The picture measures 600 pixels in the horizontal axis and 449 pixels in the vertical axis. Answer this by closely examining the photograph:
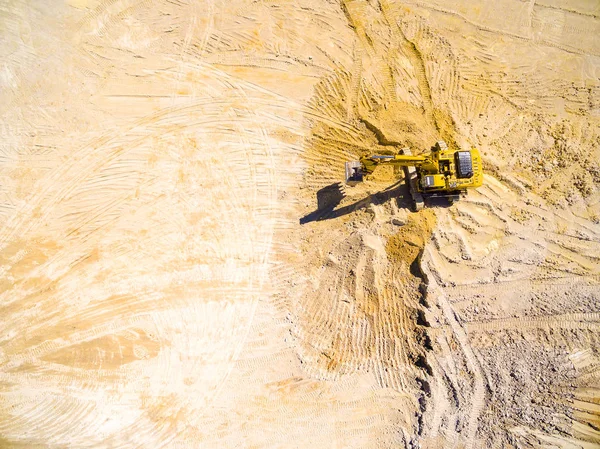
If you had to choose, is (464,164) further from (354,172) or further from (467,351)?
(467,351)

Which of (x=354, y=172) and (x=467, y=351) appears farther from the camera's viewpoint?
(x=354, y=172)

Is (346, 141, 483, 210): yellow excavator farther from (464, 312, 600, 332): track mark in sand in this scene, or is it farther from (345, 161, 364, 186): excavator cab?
(464, 312, 600, 332): track mark in sand

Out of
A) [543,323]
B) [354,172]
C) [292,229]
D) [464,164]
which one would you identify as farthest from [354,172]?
[543,323]

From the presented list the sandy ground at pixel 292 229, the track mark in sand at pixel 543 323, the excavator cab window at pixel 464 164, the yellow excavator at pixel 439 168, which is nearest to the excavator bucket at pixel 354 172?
the yellow excavator at pixel 439 168

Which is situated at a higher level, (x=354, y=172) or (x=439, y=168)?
(x=354, y=172)

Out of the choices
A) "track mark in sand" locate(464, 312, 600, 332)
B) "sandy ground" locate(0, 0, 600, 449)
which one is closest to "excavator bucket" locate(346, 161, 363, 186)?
"sandy ground" locate(0, 0, 600, 449)

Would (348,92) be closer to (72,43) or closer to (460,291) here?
(460,291)
